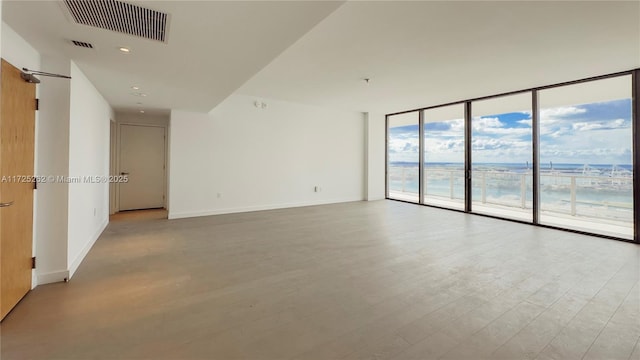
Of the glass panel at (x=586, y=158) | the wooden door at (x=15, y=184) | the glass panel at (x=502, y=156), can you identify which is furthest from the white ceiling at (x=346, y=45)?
the glass panel at (x=502, y=156)

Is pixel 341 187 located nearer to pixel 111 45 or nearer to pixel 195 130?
pixel 195 130

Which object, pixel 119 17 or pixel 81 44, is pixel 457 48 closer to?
pixel 119 17

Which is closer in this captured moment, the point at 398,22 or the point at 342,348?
the point at 342,348

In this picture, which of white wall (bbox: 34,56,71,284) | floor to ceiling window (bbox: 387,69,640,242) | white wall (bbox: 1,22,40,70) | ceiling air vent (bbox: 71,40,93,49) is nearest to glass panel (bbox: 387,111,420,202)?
floor to ceiling window (bbox: 387,69,640,242)

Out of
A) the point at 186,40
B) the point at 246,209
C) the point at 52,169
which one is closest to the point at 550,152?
the point at 186,40

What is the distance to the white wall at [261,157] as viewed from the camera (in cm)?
586

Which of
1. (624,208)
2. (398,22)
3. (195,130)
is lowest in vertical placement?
(624,208)

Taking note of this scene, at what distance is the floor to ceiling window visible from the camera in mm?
4856

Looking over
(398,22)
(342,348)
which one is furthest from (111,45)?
(342,348)

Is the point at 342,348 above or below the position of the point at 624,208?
below

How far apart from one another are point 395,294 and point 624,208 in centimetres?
670

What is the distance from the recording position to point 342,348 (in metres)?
1.77

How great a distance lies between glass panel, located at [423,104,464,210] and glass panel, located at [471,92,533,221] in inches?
15.0

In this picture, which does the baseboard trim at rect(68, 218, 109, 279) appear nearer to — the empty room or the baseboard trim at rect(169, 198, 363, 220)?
the empty room
